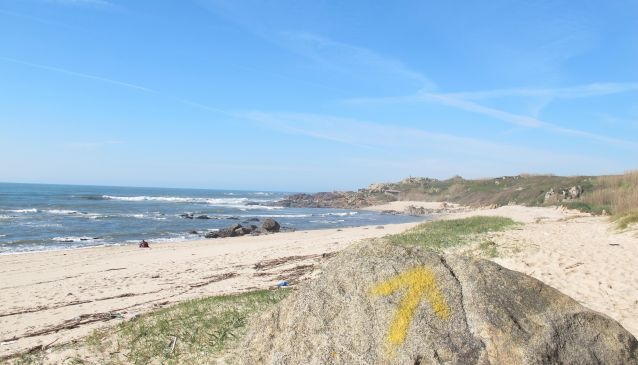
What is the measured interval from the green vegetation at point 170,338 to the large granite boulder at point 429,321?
5.35 ft

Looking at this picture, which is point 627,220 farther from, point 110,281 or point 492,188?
point 492,188

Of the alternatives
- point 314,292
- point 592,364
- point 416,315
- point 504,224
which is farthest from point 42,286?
point 504,224

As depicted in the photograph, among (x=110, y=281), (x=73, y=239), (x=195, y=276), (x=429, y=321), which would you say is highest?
(x=429, y=321)

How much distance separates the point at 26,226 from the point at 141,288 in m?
28.5

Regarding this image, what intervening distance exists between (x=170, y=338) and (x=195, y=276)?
8.67 meters

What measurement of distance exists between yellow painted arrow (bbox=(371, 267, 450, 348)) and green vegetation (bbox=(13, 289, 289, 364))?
2.61m

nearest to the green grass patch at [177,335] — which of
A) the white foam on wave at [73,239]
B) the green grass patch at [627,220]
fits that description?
the green grass patch at [627,220]

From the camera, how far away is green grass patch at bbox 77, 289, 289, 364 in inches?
238

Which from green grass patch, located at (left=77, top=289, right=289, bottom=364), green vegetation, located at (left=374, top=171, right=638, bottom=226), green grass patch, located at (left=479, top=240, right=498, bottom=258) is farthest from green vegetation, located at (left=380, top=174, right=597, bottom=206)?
green grass patch, located at (left=77, top=289, right=289, bottom=364)

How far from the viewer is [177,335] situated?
6652mm

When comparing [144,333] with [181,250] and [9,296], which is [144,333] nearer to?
[9,296]

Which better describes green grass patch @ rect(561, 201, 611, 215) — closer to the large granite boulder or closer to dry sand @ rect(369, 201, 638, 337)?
dry sand @ rect(369, 201, 638, 337)

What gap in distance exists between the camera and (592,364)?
13.2 ft

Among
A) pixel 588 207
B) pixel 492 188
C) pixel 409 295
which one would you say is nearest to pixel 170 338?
pixel 409 295
